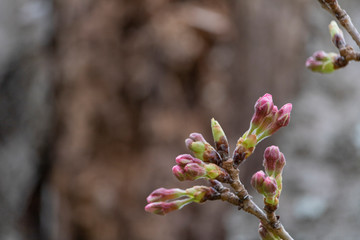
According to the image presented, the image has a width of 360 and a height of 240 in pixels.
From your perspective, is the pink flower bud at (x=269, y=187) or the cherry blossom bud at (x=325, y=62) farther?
the cherry blossom bud at (x=325, y=62)

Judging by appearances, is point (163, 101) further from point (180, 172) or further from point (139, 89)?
point (180, 172)

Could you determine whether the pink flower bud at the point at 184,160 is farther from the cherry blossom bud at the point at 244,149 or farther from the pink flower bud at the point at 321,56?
the pink flower bud at the point at 321,56

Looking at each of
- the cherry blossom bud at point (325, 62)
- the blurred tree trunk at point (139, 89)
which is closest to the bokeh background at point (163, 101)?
the blurred tree trunk at point (139, 89)

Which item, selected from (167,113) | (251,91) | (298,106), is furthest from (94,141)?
(298,106)

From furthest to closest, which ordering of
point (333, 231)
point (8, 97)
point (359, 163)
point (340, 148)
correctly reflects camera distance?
point (8, 97) < point (340, 148) < point (359, 163) < point (333, 231)

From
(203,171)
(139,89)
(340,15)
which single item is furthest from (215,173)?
(139,89)

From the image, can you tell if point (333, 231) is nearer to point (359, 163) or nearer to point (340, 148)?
point (359, 163)

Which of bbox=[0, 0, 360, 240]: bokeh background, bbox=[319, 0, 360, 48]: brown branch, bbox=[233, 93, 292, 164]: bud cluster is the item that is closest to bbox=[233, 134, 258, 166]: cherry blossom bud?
bbox=[233, 93, 292, 164]: bud cluster
